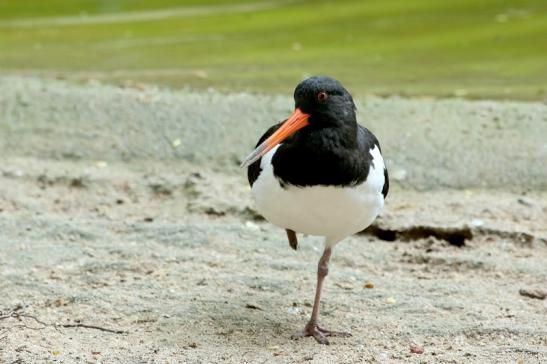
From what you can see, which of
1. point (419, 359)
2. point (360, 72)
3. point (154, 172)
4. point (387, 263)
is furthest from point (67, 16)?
point (419, 359)

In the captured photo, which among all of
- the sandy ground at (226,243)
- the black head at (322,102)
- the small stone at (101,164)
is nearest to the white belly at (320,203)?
the black head at (322,102)

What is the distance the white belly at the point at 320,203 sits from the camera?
4.02 metres

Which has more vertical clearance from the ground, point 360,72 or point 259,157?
point 259,157

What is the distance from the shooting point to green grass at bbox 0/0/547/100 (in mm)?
9047

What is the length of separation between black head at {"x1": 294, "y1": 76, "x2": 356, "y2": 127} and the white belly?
278mm

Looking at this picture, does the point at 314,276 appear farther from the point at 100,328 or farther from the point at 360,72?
the point at 360,72

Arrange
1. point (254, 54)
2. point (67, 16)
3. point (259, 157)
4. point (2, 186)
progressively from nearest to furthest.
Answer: point (259, 157), point (2, 186), point (254, 54), point (67, 16)

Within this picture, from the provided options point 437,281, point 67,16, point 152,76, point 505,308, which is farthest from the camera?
point 67,16

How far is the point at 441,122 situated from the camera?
283 inches

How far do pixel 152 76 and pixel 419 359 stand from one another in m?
5.77

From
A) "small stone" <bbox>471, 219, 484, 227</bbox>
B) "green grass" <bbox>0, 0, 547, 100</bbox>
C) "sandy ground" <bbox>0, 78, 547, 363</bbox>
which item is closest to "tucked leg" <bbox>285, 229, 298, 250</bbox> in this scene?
"sandy ground" <bbox>0, 78, 547, 363</bbox>

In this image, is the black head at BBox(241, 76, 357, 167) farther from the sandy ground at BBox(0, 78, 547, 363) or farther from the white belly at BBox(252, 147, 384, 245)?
the sandy ground at BBox(0, 78, 547, 363)

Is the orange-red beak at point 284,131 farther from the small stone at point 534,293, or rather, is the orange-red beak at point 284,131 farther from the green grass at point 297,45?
the green grass at point 297,45

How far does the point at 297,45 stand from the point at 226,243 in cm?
602
